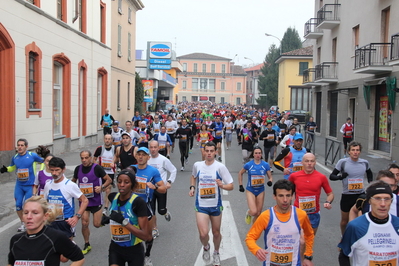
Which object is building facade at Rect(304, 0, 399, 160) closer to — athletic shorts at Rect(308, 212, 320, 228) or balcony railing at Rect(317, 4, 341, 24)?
balcony railing at Rect(317, 4, 341, 24)

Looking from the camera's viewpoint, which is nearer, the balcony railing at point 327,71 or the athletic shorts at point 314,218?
the athletic shorts at point 314,218

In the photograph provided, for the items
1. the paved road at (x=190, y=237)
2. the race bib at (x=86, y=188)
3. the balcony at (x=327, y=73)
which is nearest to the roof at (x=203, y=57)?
the balcony at (x=327, y=73)

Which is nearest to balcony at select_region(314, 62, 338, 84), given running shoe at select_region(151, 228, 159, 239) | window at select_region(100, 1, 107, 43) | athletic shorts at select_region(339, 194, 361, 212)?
window at select_region(100, 1, 107, 43)

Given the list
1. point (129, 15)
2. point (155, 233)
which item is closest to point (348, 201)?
point (155, 233)

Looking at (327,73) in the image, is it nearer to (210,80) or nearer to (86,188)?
(86,188)

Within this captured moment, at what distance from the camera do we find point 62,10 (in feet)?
60.8

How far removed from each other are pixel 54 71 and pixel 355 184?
1482 cm

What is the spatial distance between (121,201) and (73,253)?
109 centimetres

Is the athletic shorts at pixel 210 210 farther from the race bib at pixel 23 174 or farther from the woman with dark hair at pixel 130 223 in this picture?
the race bib at pixel 23 174

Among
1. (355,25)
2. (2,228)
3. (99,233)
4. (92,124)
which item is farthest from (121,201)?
(355,25)

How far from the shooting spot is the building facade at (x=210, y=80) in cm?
11325

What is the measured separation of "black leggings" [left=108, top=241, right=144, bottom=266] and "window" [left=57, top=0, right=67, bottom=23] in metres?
15.6

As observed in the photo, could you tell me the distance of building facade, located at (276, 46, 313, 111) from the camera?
166ft

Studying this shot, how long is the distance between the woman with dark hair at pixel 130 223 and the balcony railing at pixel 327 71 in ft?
82.0
